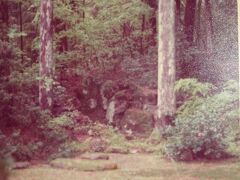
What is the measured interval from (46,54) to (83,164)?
519 centimetres

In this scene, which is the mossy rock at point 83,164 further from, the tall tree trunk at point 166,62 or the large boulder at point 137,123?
the large boulder at point 137,123

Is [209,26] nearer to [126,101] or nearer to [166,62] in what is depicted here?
[126,101]

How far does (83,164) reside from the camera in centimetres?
1005

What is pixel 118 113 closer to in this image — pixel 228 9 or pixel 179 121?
pixel 179 121

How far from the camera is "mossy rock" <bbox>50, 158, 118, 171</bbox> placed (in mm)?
9859

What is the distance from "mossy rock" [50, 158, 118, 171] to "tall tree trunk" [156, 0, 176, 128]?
409 centimetres

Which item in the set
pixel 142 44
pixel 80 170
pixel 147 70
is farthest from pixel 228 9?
pixel 80 170

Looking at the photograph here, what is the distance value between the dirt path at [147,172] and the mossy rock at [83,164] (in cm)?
12

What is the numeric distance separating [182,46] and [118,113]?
4353mm

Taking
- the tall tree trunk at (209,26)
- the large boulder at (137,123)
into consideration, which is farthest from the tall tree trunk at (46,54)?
the tall tree trunk at (209,26)

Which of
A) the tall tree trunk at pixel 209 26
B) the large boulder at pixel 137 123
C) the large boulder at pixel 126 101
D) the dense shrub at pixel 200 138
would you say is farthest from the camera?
the tall tree trunk at pixel 209 26

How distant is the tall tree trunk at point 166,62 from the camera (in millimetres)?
13969

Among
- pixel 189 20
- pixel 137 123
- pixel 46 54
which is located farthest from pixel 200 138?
pixel 189 20

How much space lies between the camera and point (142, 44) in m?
20.6
